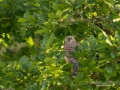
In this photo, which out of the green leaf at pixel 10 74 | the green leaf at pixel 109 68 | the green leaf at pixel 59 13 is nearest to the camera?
the green leaf at pixel 109 68

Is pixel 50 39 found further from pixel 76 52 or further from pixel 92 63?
pixel 92 63

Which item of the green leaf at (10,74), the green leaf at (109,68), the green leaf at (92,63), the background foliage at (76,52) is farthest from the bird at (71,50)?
the green leaf at (10,74)

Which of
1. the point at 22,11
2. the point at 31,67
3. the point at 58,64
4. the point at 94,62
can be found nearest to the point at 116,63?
the point at 94,62

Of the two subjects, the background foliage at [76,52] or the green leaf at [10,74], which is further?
the green leaf at [10,74]

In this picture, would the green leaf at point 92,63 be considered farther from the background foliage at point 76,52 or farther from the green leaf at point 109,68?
the green leaf at point 109,68

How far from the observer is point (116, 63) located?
4484mm

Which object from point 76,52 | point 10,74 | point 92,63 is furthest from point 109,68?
point 10,74

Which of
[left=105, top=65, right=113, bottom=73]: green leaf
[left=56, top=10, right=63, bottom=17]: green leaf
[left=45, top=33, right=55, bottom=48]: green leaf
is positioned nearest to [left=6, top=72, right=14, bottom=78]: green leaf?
[left=45, top=33, right=55, bottom=48]: green leaf

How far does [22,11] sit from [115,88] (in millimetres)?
1645

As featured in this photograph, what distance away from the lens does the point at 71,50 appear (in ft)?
16.4

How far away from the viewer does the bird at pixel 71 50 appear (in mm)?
4738

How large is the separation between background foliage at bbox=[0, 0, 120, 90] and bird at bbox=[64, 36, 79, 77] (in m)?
0.07

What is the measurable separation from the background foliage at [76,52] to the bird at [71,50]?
66 millimetres

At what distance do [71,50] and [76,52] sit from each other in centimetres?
38
